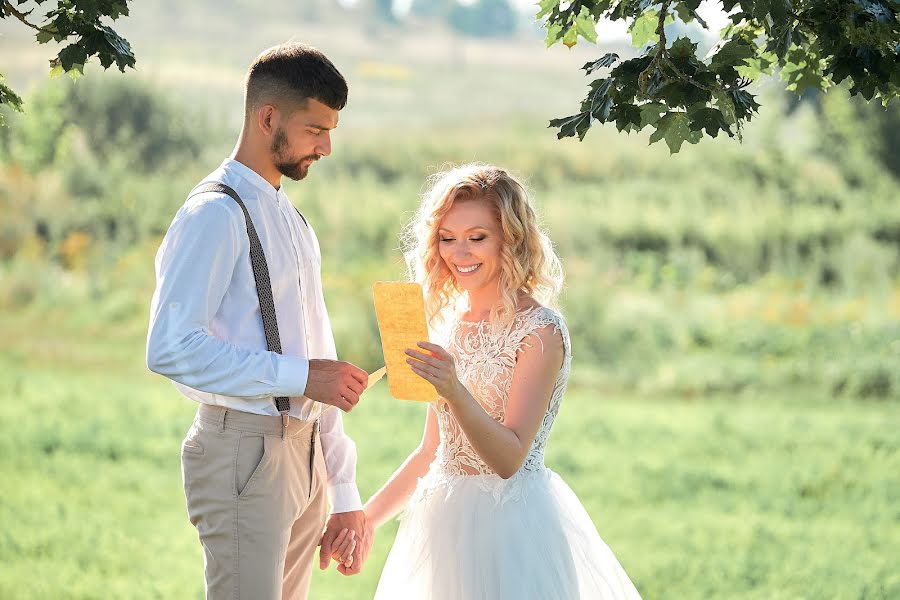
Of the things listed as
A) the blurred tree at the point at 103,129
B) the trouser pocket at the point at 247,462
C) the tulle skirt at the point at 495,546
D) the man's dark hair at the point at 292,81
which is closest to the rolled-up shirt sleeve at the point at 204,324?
the trouser pocket at the point at 247,462

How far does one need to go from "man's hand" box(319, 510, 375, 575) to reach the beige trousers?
11.2 inches

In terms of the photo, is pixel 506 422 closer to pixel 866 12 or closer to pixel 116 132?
pixel 866 12

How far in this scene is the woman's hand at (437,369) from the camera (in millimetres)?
2930

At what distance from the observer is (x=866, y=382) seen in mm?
12430

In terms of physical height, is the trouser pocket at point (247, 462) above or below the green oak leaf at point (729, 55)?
below

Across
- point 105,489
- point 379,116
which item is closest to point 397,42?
point 379,116

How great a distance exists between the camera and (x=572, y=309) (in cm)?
1425

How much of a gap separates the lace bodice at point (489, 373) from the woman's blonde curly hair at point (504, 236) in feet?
0.22

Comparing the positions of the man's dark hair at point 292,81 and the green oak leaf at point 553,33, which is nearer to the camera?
the man's dark hair at point 292,81

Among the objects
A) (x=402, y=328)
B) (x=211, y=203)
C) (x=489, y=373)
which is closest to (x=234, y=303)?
(x=211, y=203)

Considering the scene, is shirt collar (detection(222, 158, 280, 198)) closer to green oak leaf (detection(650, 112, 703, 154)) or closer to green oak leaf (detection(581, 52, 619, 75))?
green oak leaf (detection(581, 52, 619, 75))

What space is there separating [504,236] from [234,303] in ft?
2.59

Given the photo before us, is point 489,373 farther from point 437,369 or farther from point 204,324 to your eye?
point 204,324

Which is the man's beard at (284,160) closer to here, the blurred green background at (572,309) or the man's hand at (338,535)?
the blurred green background at (572,309)
